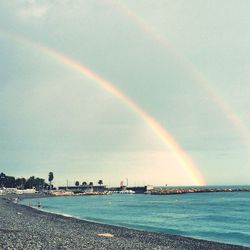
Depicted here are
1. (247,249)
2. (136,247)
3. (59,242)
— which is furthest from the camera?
(247,249)

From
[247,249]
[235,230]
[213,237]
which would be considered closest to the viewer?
[247,249]

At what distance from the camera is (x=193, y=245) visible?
36781 mm

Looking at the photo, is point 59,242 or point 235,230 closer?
point 59,242

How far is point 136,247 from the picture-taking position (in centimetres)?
3139

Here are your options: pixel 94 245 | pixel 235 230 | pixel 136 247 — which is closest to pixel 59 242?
pixel 94 245

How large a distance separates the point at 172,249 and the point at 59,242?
998 centimetres

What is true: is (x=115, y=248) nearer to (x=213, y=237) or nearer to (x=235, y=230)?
(x=213, y=237)

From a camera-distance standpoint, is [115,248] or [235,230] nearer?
[115,248]

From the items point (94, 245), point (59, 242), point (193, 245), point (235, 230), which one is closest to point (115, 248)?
point (94, 245)

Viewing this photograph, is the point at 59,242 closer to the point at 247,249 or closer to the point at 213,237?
the point at 247,249

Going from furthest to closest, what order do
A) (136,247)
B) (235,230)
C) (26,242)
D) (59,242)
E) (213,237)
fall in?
(235,230), (213,237), (136,247), (59,242), (26,242)

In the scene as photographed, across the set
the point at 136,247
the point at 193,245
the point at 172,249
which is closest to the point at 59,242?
the point at 136,247

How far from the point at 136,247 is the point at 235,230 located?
30767 millimetres

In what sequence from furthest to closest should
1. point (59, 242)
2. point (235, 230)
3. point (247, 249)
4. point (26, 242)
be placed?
point (235, 230), point (247, 249), point (59, 242), point (26, 242)
